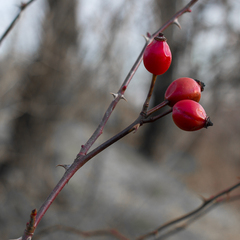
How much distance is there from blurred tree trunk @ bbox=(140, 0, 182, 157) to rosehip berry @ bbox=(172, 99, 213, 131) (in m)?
6.08

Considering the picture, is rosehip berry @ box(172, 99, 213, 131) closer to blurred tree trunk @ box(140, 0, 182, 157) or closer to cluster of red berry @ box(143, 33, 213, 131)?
cluster of red berry @ box(143, 33, 213, 131)

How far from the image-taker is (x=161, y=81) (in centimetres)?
787

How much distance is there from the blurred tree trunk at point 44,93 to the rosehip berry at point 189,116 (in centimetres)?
338

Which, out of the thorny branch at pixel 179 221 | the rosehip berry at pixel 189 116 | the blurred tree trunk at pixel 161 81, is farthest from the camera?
the blurred tree trunk at pixel 161 81

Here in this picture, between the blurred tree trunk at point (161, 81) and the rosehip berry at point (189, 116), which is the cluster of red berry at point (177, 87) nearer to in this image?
the rosehip berry at point (189, 116)

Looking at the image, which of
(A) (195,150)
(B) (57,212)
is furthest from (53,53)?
(A) (195,150)

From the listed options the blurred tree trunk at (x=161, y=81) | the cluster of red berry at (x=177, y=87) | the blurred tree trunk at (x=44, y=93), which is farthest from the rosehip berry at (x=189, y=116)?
the blurred tree trunk at (x=161, y=81)

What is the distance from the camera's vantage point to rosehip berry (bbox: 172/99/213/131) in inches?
23.9

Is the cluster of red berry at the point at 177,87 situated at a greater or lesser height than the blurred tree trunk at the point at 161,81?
lesser

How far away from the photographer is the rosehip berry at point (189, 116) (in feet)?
1.99

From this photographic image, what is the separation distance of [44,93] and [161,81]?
15.8 ft

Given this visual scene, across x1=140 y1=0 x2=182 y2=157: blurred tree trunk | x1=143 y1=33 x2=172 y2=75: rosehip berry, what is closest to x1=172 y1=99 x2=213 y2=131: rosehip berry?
x1=143 y1=33 x2=172 y2=75: rosehip berry

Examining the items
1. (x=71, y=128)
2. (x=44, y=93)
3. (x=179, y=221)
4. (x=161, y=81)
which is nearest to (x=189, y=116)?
(x=179, y=221)

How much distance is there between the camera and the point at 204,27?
6.78 m
